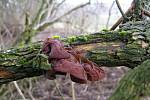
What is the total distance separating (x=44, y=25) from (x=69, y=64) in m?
4.75

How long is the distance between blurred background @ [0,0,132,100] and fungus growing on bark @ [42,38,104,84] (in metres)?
3.60

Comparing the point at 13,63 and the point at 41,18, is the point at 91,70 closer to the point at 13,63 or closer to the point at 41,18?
the point at 13,63

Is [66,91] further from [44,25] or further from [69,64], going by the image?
[69,64]

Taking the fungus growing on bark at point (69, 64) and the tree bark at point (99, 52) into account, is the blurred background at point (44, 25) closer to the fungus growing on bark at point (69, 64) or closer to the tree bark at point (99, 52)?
the tree bark at point (99, 52)

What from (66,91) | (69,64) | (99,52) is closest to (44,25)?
(66,91)

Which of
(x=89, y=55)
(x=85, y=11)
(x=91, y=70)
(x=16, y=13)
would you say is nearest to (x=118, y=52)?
(x=89, y=55)

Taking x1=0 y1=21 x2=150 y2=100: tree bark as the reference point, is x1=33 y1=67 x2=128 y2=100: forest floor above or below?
below

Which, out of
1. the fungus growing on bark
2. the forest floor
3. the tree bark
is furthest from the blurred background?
the fungus growing on bark

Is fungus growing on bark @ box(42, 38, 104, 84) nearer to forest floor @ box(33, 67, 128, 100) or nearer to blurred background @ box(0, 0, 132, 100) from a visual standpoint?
blurred background @ box(0, 0, 132, 100)

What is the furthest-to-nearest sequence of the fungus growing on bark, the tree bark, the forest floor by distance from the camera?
1. the forest floor
2. the tree bark
3. the fungus growing on bark

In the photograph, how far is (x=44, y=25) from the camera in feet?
23.2

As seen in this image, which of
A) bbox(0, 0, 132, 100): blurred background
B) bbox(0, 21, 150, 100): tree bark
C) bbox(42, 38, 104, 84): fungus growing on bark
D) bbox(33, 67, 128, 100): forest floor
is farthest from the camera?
bbox(33, 67, 128, 100): forest floor

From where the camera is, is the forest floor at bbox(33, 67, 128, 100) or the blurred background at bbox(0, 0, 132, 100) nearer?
the blurred background at bbox(0, 0, 132, 100)

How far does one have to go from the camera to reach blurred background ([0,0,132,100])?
22.3 feet
